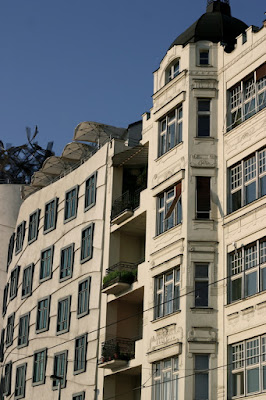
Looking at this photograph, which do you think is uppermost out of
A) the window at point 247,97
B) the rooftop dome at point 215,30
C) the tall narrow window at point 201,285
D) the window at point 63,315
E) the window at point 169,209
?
the rooftop dome at point 215,30

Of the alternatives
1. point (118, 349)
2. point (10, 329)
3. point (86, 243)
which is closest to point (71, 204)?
point (86, 243)

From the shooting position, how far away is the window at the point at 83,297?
4506 cm

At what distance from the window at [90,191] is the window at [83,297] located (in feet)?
14.1

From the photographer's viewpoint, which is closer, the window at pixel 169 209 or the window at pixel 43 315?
the window at pixel 169 209

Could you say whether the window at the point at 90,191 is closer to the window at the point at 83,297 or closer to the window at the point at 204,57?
the window at the point at 83,297

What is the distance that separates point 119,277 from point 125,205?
13.5 ft

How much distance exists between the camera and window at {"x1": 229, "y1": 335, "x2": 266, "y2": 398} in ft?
104

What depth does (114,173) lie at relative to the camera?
45938 millimetres

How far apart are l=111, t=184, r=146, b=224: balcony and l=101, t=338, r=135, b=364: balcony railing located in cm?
607

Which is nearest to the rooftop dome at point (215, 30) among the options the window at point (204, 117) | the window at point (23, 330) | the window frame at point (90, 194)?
the window at point (204, 117)

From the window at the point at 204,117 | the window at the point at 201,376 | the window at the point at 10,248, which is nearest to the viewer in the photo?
the window at the point at 201,376

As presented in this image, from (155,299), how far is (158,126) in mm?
8389

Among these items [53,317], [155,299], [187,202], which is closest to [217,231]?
[187,202]

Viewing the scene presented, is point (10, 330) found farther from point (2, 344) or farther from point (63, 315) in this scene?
point (63, 315)
